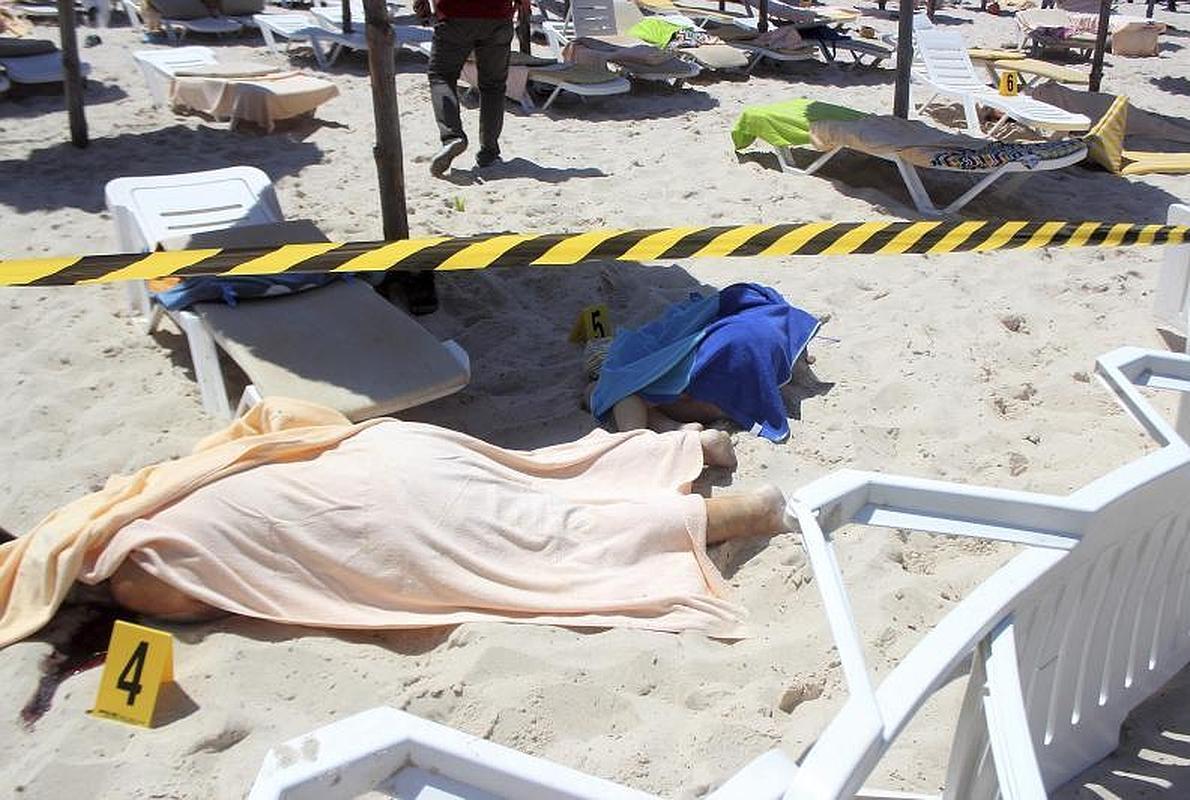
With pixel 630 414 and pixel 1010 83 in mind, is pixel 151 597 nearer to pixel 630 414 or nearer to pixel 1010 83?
pixel 630 414

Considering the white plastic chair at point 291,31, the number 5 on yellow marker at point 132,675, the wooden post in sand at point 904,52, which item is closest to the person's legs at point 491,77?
the wooden post in sand at point 904,52

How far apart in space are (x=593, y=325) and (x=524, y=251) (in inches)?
42.9

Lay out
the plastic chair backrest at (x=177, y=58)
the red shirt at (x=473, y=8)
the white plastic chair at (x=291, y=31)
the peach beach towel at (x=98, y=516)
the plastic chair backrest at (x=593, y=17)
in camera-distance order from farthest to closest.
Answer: the plastic chair backrest at (x=593, y=17)
the white plastic chair at (x=291, y=31)
the plastic chair backrest at (x=177, y=58)
the red shirt at (x=473, y=8)
the peach beach towel at (x=98, y=516)

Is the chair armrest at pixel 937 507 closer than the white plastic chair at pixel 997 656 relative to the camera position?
No

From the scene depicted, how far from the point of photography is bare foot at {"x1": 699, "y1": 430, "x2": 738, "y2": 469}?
3.43m

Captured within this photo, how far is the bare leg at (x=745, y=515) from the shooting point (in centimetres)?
304

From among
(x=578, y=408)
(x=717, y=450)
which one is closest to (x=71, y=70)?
(x=578, y=408)

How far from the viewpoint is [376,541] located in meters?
2.62

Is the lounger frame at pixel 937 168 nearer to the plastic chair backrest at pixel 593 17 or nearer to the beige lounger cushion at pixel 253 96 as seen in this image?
the beige lounger cushion at pixel 253 96

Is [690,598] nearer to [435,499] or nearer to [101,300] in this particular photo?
[435,499]

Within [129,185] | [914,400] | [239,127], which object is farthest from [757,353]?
[239,127]

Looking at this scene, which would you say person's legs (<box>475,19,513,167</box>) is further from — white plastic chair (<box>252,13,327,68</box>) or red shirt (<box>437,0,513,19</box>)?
white plastic chair (<box>252,13,327,68</box>)

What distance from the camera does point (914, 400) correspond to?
154 inches

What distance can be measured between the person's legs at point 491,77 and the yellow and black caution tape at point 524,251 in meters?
3.25
